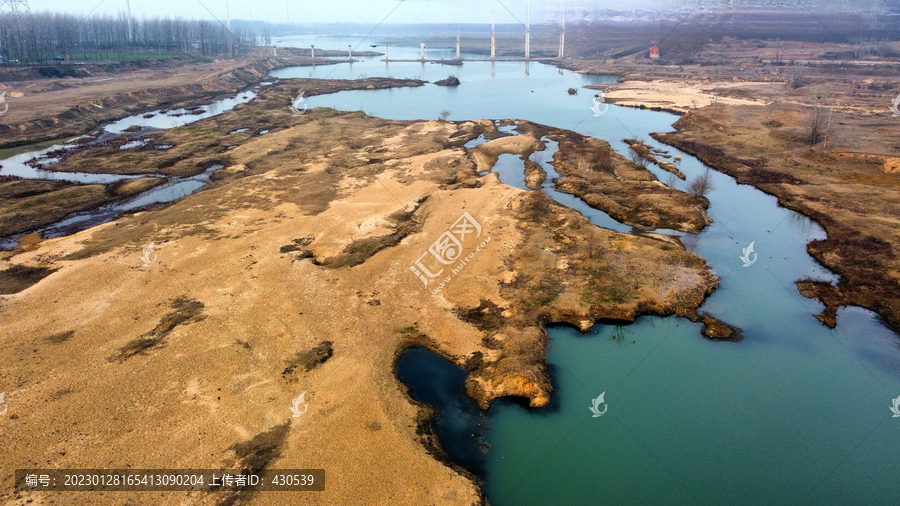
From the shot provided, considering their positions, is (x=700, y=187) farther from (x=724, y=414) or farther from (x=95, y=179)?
(x=95, y=179)

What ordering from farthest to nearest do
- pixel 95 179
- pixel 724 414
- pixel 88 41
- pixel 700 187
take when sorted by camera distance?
pixel 88 41 → pixel 95 179 → pixel 700 187 → pixel 724 414

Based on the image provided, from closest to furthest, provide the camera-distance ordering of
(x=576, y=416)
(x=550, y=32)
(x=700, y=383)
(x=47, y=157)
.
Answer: (x=576, y=416) < (x=700, y=383) < (x=47, y=157) < (x=550, y=32)

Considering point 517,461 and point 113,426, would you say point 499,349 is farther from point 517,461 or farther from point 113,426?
point 113,426

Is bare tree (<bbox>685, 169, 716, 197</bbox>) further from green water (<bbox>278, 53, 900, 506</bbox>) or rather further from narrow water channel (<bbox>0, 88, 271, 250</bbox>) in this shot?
narrow water channel (<bbox>0, 88, 271, 250</bbox>)

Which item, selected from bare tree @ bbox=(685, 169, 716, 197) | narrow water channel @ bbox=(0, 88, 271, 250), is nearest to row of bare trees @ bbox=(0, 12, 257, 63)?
narrow water channel @ bbox=(0, 88, 271, 250)

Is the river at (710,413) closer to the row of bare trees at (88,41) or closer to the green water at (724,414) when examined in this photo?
the green water at (724,414)

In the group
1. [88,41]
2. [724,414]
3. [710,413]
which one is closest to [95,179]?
[710,413]

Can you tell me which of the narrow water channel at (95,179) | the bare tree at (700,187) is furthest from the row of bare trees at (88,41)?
the bare tree at (700,187)

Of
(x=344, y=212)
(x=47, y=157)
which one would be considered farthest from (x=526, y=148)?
(x=47, y=157)
